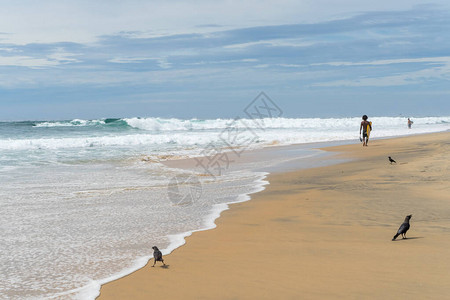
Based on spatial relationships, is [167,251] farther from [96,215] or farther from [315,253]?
[96,215]

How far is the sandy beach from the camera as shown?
4241 mm

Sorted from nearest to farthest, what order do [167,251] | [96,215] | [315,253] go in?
[315,253] → [167,251] → [96,215]

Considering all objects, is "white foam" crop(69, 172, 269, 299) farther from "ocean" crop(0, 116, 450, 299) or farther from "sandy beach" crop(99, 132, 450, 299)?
"sandy beach" crop(99, 132, 450, 299)

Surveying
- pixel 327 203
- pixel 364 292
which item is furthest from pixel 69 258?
pixel 327 203

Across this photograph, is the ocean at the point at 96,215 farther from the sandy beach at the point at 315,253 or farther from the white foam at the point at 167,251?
the sandy beach at the point at 315,253

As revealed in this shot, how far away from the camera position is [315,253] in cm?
542

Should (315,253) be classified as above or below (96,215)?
above

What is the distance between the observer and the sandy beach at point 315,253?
4.24m

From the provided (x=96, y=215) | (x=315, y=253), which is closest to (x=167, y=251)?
(x=315, y=253)

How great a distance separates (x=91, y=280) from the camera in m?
4.89

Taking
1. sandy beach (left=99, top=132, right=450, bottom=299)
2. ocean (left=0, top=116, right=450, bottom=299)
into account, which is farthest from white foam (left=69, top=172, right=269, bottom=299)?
sandy beach (left=99, top=132, right=450, bottom=299)

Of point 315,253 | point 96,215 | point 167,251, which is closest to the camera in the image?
point 315,253

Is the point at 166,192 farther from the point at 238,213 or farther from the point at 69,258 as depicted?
the point at 69,258

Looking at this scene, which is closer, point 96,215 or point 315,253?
point 315,253
